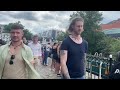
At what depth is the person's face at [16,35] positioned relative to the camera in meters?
2.70

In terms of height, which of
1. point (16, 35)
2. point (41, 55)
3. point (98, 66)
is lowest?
point (98, 66)

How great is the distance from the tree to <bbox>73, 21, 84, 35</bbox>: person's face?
0.24 feet

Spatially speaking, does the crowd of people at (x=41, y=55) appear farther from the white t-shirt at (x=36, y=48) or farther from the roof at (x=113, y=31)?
the roof at (x=113, y=31)

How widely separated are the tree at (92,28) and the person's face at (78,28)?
0.07m

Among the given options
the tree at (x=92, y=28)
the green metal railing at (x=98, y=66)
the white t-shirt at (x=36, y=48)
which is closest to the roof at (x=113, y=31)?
the tree at (x=92, y=28)

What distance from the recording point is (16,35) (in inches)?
108

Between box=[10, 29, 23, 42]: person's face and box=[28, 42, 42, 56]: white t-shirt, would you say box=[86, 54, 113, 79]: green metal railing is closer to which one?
box=[28, 42, 42, 56]: white t-shirt

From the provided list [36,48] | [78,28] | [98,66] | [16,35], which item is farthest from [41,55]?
[98,66]

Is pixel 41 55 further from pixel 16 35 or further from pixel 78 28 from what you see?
pixel 78 28

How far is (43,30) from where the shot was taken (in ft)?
10.1

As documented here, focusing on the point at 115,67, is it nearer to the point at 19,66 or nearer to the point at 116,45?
the point at 116,45

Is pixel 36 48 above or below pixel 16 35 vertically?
below

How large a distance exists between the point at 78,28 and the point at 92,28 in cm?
31
